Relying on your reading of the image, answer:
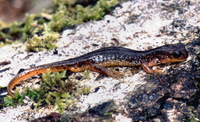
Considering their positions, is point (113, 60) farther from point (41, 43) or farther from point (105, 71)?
point (41, 43)

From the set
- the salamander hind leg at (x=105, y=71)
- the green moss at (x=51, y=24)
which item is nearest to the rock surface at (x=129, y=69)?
the salamander hind leg at (x=105, y=71)

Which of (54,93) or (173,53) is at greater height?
(173,53)

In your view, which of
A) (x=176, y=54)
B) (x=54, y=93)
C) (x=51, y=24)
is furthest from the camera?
(x=51, y=24)

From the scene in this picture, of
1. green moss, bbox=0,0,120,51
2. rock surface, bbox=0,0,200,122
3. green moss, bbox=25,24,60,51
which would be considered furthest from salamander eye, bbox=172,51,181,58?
green moss, bbox=25,24,60,51

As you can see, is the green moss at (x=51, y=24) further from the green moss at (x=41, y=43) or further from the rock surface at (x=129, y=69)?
the rock surface at (x=129, y=69)

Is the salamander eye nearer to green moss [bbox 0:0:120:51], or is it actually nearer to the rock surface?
the rock surface

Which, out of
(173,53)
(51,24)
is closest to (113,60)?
(173,53)

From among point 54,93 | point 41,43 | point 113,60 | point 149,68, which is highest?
point 41,43
